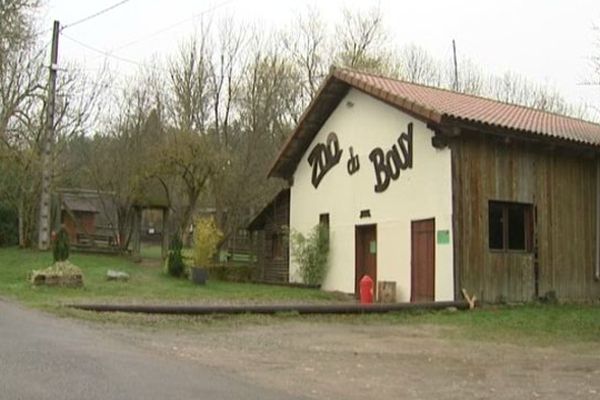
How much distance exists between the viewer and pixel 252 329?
46.6 ft

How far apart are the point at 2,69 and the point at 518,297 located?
22.8 meters

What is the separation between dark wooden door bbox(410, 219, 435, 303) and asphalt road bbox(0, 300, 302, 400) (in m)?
10.3

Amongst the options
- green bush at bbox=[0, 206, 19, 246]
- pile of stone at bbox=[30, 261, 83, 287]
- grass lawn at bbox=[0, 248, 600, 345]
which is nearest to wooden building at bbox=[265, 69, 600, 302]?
grass lawn at bbox=[0, 248, 600, 345]

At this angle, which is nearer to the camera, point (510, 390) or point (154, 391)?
point (154, 391)

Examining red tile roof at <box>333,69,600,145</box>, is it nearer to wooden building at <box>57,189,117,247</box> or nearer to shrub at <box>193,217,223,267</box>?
shrub at <box>193,217,223,267</box>

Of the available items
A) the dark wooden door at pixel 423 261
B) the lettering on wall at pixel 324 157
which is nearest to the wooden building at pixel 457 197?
the dark wooden door at pixel 423 261

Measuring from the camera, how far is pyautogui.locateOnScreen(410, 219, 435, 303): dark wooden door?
64.3ft

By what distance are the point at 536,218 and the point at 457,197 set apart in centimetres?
281

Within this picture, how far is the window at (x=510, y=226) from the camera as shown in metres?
19.6

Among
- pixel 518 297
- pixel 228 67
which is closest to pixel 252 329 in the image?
pixel 518 297

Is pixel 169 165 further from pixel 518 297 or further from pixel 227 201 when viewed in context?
pixel 518 297

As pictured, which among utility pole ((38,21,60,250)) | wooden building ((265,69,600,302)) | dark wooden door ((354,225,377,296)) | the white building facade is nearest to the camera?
wooden building ((265,69,600,302))

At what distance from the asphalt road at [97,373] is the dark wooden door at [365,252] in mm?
12132

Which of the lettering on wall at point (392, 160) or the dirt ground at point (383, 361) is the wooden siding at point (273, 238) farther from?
the dirt ground at point (383, 361)
